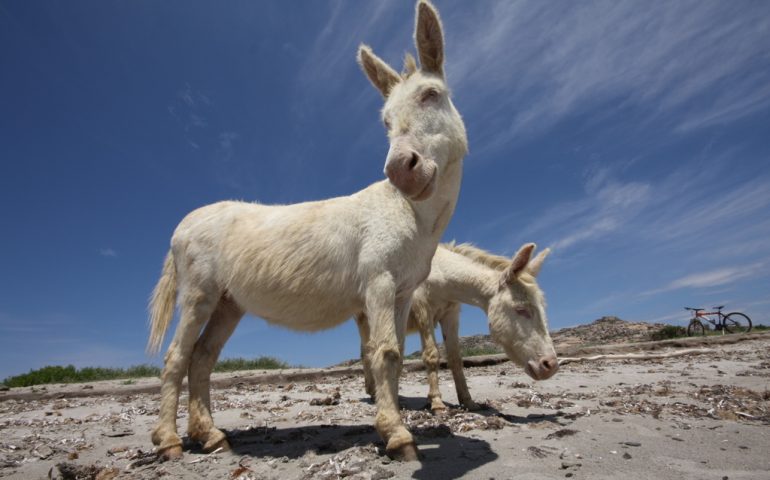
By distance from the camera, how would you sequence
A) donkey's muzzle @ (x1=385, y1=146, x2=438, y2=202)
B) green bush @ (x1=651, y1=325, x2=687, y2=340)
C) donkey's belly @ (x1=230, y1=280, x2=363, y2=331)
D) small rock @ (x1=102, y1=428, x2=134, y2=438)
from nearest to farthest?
donkey's muzzle @ (x1=385, y1=146, x2=438, y2=202) < donkey's belly @ (x1=230, y1=280, x2=363, y2=331) < small rock @ (x1=102, y1=428, x2=134, y2=438) < green bush @ (x1=651, y1=325, x2=687, y2=340)

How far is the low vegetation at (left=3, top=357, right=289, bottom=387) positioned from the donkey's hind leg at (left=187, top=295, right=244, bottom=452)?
28.2 feet

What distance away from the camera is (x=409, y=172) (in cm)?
275

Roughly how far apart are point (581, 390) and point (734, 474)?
4435mm

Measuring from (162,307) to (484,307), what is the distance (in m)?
4.01

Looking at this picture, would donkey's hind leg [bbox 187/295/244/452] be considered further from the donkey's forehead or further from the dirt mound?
the dirt mound

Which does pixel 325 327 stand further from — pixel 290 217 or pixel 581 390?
pixel 581 390

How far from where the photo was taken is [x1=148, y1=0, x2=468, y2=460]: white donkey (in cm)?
308

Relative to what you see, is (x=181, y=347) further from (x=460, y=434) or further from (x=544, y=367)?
(x=544, y=367)

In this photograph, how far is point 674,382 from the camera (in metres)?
7.00

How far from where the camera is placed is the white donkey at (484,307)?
5.01 meters

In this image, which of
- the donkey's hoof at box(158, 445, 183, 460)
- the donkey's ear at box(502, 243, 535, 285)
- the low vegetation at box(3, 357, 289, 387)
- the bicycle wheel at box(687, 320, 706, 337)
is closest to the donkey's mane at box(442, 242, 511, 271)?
the donkey's ear at box(502, 243, 535, 285)

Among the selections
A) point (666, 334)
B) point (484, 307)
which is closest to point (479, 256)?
point (484, 307)

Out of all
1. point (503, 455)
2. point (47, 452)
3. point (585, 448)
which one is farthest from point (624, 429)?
point (47, 452)

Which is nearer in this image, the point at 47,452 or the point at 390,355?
the point at 390,355
